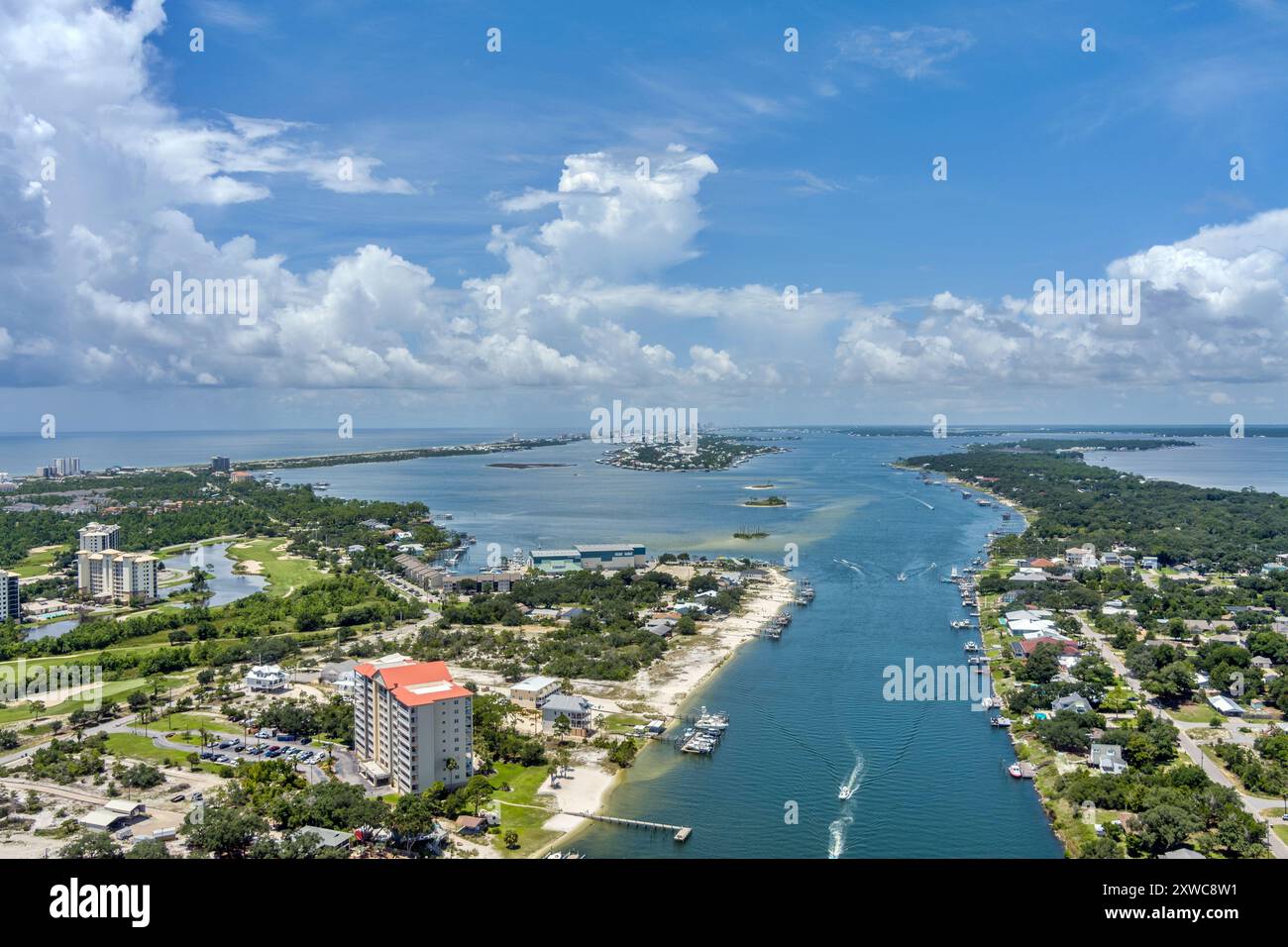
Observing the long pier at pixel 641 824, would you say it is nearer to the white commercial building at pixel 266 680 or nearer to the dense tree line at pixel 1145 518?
the white commercial building at pixel 266 680

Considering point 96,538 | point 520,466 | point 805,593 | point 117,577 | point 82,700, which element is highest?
point 520,466

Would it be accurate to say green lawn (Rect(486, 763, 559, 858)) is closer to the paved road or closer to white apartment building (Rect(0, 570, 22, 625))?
the paved road

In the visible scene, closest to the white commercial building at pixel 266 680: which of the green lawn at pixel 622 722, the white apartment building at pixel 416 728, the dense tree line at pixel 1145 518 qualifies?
the white apartment building at pixel 416 728

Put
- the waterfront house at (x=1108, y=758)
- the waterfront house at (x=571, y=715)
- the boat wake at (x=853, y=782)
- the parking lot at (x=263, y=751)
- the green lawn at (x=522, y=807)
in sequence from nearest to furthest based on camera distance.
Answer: the green lawn at (x=522, y=807)
the boat wake at (x=853, y=782)
the waterfront house at (x=1108, y=758)
the parking lot at (x=263, y=751)
the waterfront house at (x=571, y=715)

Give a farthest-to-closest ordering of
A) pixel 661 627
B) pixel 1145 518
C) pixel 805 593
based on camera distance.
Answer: pixel 1145 518 → pixel 805 593 → pixel 661 627

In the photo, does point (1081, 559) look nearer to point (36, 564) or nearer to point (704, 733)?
point (704, 733)

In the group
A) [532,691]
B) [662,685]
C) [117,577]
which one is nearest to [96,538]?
[117,577]

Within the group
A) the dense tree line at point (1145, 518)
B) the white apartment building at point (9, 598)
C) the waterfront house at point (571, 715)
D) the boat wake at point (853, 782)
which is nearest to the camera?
the boat wake at point (853, 782)
